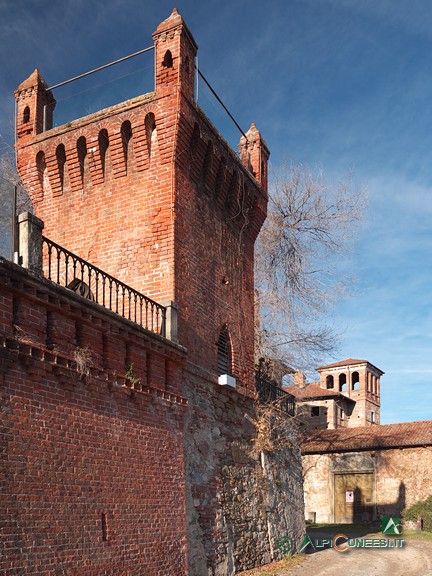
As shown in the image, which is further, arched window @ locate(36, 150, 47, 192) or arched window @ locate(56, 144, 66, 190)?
arched window @ locate(36, 150, 47, 192)

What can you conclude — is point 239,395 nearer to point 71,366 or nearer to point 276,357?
point 71,366

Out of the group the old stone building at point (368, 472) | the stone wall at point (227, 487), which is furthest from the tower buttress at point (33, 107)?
the old stone building at point (368, 472)

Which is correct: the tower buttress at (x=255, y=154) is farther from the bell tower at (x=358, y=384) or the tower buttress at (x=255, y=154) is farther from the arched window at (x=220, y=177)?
the bell tower at (x=358, y=384)

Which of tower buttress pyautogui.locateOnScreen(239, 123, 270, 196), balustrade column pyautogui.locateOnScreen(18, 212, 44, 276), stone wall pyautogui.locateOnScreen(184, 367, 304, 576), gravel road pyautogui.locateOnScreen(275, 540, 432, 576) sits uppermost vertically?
tower buttress pyautogui.locateOnScreen(239, 123, 270, 196)

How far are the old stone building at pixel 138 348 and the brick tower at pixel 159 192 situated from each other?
35 millimetres

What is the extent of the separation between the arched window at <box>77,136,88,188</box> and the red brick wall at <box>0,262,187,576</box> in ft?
15.2

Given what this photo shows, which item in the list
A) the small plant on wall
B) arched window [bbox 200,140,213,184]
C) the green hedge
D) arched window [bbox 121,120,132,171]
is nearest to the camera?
the small plant on wall

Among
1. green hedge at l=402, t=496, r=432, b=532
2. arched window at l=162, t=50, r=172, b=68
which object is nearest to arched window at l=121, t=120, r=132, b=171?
arched window at l=162, t=50, r=172, b=68

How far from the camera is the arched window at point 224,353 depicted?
13195 millimetres

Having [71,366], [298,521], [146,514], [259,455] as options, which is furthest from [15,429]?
[298,521]

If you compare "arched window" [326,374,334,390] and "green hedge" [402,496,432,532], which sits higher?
"arched window" [326,374,334,390]

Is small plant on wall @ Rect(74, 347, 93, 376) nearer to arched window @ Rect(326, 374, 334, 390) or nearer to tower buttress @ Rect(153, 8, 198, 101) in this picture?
tower buttress @ Rect(153, 8, 198, 101)

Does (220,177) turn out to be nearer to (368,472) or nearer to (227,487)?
(227,487)

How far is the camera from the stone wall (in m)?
11.1
